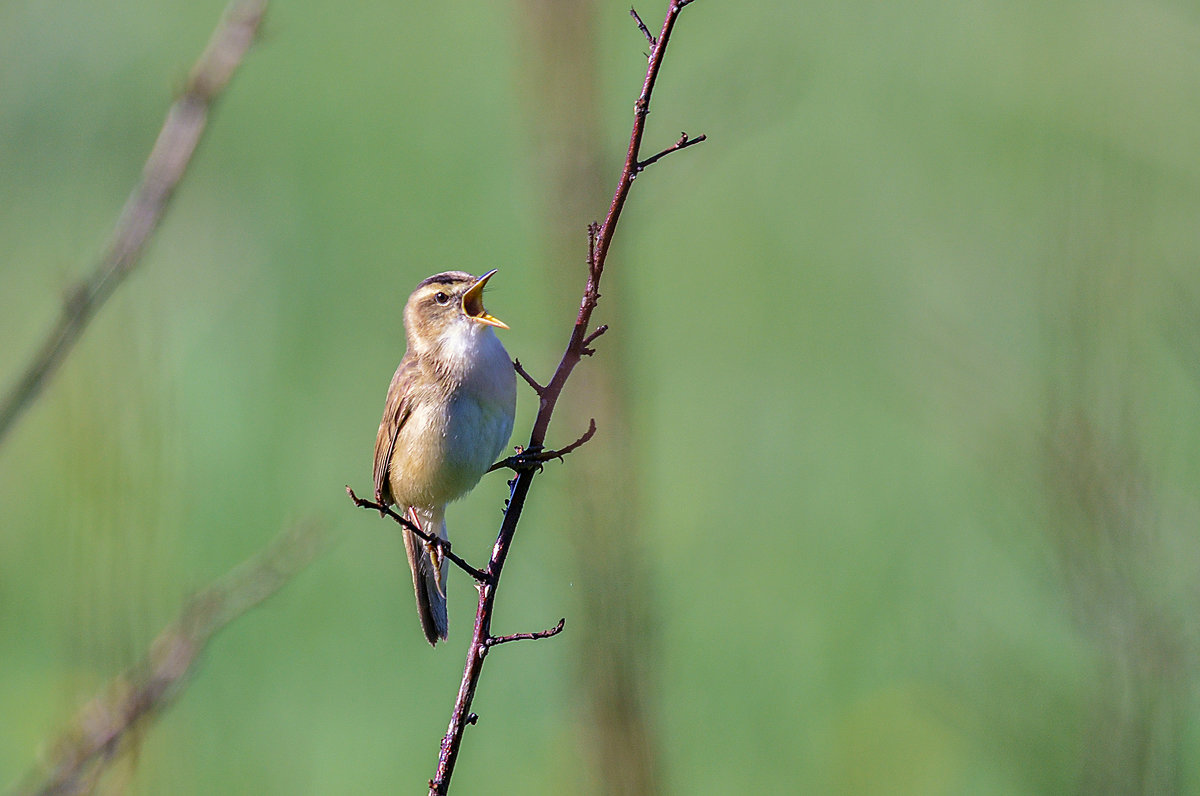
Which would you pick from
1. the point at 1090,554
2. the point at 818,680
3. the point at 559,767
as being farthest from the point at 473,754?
the point at 1090,554

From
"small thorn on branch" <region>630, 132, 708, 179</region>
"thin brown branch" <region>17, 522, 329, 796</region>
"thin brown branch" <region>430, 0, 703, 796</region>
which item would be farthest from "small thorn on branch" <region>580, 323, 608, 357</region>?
"thin brown branch" <region>17, 522, 329, 796</region>

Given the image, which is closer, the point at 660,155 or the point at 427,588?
the point at 660,155

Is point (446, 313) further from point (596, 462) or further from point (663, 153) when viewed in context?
point (596, 462)

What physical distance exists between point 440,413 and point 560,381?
1.19 metres

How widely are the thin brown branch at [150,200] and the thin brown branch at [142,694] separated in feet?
1.39

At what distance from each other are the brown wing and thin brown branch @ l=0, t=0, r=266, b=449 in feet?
5.45

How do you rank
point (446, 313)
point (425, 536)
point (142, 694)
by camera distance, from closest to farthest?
point (142, 694) < point (425, 536) < point (446, 313)

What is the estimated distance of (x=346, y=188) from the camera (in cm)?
781

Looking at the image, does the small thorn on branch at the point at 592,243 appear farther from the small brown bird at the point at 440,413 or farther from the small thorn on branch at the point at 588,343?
the small brown bird at the point at 440,413

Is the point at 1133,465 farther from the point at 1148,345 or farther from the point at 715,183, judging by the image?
the point at 715,183

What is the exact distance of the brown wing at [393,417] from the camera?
133 inches

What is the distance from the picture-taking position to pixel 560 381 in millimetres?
2072

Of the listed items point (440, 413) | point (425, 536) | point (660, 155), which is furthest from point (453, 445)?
point (660, 155)

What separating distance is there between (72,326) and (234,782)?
157 inches
